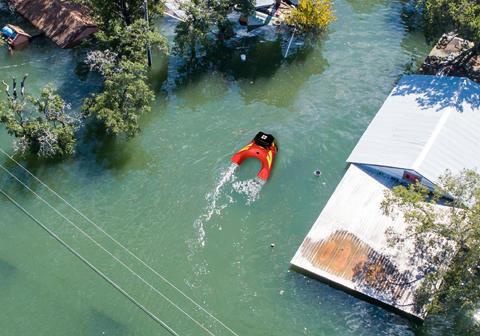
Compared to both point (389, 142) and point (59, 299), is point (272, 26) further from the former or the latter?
point (59, 299)

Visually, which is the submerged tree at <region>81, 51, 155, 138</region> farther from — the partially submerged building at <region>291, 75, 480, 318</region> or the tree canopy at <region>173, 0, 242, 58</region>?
the partially submerged building at <region>291, 75, 480, 318</region>

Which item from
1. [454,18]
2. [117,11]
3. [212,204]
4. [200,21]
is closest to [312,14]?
[200,21]

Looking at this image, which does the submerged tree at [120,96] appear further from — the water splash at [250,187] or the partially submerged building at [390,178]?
the partially submerged building at [390,178]

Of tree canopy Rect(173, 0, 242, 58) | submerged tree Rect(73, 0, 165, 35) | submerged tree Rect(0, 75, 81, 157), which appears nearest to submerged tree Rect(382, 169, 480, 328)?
tree canopy Rect(173, 0, 242, 58)

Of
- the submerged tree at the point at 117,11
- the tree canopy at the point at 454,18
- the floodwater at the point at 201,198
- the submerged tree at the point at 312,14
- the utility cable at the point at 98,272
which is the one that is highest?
the tree canopy at the point at 454,18

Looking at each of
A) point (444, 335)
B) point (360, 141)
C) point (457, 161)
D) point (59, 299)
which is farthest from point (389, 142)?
point (59, 299)

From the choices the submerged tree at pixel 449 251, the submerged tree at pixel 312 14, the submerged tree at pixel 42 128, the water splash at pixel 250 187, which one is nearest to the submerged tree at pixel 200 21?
the submerged tree at pixel 312 14
